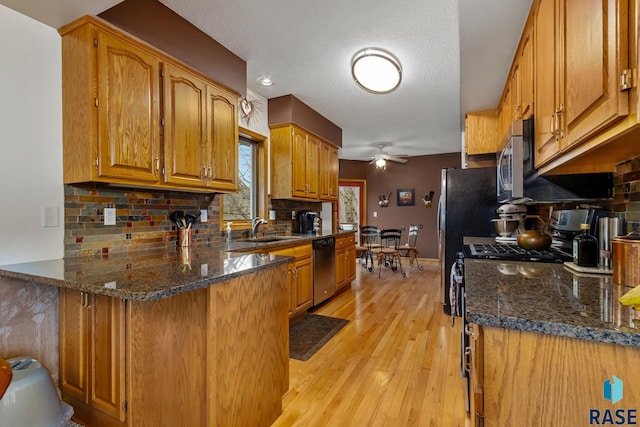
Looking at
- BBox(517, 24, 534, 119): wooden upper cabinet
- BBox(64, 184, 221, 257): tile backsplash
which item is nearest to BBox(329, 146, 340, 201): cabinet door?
BBox(64, 184, 221, 257): tile backsplash

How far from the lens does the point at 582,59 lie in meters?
0.99

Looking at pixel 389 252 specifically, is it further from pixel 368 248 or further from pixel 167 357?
pixel 167 357

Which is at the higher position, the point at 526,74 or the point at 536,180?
the point at 526,74

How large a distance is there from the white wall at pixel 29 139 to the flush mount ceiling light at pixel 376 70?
216 centimetres

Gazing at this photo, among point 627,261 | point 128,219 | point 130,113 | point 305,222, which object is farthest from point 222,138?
point 627,261

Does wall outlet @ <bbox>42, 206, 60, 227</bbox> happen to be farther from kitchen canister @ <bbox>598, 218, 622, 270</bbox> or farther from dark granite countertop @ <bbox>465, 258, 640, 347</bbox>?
kitchen canister @ <bbox>598, 218, 622, 270</bbox>

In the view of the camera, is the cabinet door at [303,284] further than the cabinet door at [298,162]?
No

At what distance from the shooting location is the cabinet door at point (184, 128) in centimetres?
207

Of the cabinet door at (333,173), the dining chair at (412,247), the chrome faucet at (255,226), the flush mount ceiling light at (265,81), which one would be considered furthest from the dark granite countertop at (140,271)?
the dining chair at (412,247)

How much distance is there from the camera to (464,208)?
11.1 feet

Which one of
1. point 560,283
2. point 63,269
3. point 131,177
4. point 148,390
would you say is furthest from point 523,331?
point 131,177

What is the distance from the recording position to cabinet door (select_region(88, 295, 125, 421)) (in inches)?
51.3

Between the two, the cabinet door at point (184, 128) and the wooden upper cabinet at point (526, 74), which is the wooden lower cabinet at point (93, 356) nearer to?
the cabinet door at point (184, 128)

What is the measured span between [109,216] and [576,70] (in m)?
2.44
